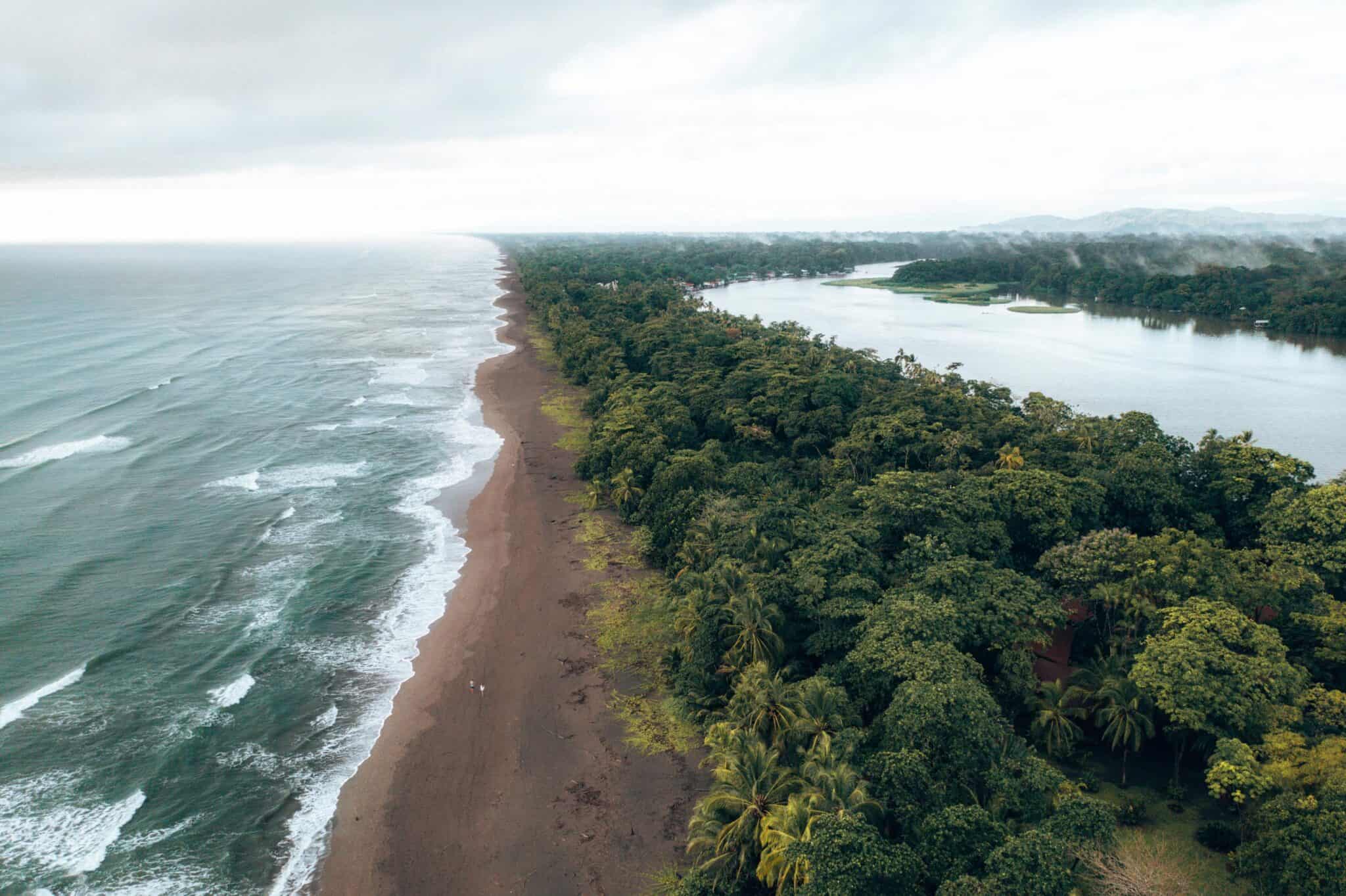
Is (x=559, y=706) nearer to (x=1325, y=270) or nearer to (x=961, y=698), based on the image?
(x=961, y=698)

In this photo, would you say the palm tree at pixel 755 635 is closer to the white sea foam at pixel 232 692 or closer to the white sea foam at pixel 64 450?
the white sea foam at pixel 232 692

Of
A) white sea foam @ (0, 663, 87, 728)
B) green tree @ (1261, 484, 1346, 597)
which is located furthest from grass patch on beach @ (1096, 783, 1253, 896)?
white sea foam @ (0, 663, 87, 728)

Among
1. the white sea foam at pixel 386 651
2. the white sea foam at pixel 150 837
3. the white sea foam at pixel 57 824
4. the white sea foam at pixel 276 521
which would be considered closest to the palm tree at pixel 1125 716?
the white sea foam at pixel 386 651

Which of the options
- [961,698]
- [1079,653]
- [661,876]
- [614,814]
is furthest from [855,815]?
[1079,653]

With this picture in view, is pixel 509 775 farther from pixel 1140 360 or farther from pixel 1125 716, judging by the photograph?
pixel 1140 360

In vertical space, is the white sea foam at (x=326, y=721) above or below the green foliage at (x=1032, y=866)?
below

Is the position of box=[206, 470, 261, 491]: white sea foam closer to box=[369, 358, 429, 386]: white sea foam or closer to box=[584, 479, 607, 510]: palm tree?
box=[584, 479, 607, 510]: palm tree

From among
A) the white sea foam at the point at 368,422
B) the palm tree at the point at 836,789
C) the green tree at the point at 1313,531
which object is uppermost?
the green tree at the point at 1313,531
